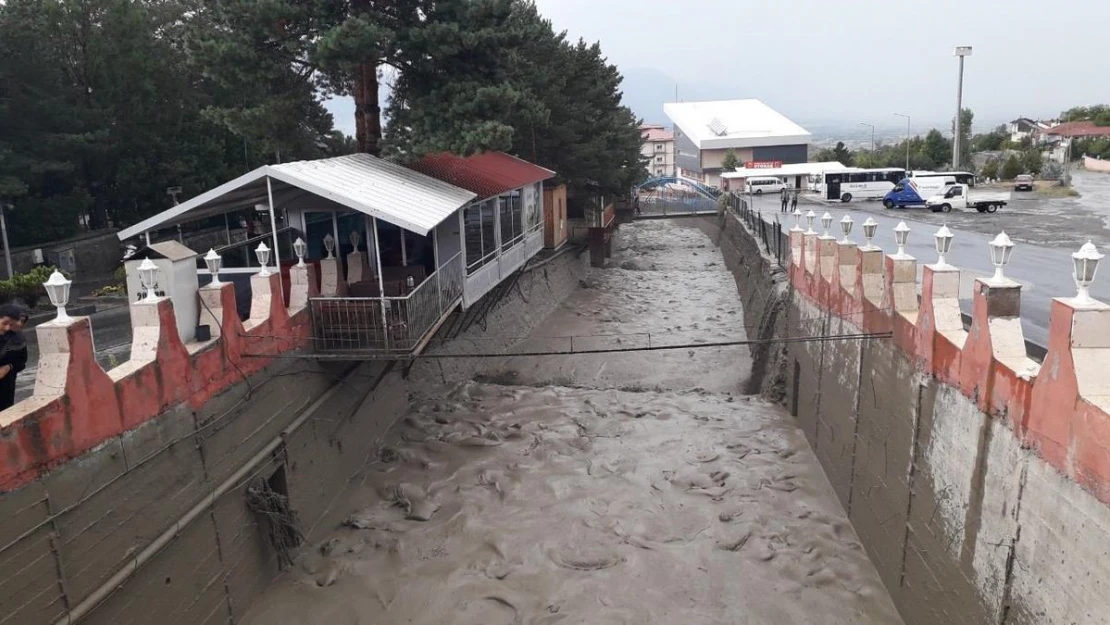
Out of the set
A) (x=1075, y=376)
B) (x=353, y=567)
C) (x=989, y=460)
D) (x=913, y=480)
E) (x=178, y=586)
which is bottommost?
(x=353, y=567)

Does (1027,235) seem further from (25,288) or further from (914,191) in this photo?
(25,288)

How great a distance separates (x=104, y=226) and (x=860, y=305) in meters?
32.5

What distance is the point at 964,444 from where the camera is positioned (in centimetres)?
735

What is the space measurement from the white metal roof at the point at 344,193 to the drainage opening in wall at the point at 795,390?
7.22 meters

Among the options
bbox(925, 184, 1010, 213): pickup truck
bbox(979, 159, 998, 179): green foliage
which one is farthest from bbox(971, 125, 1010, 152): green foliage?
bbox(925, 184, 1010, 213): pickup truck

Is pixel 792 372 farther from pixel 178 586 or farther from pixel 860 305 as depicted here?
pixel 178 586

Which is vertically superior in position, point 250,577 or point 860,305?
point 860,305

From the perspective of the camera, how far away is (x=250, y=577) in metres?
9.39

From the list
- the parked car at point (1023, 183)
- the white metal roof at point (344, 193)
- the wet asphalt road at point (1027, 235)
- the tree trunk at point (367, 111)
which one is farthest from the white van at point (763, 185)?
the white metal roof at point (344, 193)

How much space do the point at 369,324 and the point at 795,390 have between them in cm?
836

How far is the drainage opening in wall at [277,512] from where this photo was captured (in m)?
9.55

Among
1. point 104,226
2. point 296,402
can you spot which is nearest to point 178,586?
point 296,402

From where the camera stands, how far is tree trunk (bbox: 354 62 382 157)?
61.4 feet

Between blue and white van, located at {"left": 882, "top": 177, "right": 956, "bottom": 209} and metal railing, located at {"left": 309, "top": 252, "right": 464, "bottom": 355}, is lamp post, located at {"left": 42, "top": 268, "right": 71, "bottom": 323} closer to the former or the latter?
metal railing, located at {"left": 309, "top": 252, "right": 464, "bottom": 355}
